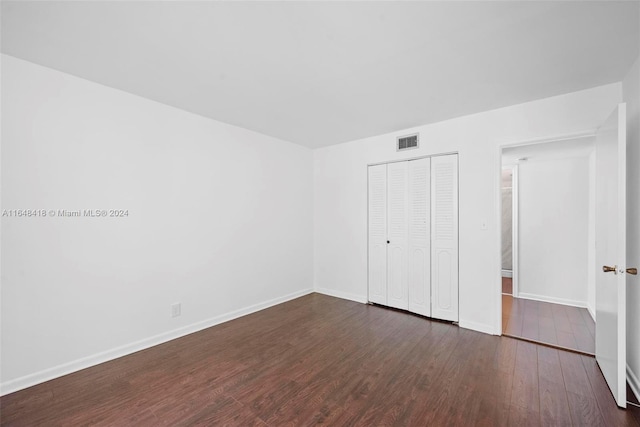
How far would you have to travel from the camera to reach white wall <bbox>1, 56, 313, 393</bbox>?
7.12ft

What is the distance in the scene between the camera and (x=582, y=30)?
1.80 metres

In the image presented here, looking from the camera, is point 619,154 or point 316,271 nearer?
point 619,154

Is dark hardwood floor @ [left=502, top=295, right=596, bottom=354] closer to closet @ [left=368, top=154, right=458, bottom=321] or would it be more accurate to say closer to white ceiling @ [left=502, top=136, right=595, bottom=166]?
closet @ [left=368, top=154, right=458, bottom=321]

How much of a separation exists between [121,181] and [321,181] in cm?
302

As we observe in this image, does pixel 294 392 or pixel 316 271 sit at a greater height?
pixel 316 271

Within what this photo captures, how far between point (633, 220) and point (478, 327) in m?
1.81

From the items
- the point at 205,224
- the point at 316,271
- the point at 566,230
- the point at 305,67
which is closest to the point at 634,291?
the point at 566,230

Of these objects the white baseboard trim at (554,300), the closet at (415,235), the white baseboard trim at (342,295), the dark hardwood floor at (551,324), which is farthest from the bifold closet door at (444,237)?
the white baseboard trim at (554,300)

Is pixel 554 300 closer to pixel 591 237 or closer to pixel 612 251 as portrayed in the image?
pixel 591 237

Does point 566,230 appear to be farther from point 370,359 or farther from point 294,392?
point 294,392

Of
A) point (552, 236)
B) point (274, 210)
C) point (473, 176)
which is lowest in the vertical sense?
point (552, 236)

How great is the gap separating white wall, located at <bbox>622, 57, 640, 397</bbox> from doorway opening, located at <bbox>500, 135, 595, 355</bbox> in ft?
3.94

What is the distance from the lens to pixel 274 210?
4.27 meters

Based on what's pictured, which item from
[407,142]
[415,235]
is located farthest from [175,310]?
[407,142]
